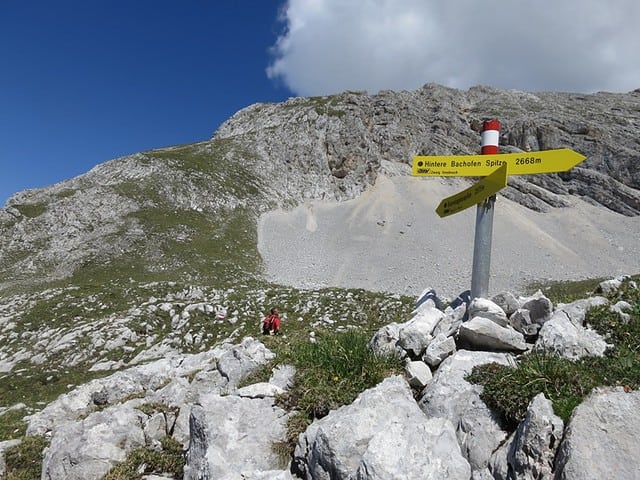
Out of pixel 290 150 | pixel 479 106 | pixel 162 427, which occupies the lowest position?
pixel 162 427

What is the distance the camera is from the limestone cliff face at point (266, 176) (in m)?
41.7

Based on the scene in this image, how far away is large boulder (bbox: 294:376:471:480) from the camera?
5016 mm

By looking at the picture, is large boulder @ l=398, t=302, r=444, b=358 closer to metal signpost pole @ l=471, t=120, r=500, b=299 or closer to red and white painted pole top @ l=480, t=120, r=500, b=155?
metal signpost pole @ l=471, t=120, r=500, b=299

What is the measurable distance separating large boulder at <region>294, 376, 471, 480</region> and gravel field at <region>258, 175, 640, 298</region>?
1287 inches

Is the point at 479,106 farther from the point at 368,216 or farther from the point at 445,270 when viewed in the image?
the point at 445,270

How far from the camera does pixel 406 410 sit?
6.22 metres

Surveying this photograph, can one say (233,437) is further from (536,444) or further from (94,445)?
(536,444)

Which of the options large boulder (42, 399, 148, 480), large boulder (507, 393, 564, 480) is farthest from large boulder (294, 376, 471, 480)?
large boulder (42, 399, 148, 480)

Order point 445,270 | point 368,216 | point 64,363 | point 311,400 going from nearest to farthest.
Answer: point 311,400
point 64,363
point 445,270
point 368,216

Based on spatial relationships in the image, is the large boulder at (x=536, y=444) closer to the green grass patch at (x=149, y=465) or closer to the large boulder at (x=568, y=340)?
the large boulder at (x=568, y=340)

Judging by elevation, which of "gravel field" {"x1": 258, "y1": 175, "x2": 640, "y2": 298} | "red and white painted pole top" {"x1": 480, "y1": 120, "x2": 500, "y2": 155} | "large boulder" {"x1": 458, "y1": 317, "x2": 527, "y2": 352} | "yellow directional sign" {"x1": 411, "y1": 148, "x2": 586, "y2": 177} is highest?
"red and white painted pole top" {"x1": 480, "y1": 120, "x2": 500, "y2": 155}

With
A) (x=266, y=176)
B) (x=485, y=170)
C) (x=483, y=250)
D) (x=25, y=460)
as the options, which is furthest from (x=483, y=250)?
(x=266, y=176)

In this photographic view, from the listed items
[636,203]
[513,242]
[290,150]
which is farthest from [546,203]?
[290,150]

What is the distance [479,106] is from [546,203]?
5325 cm
